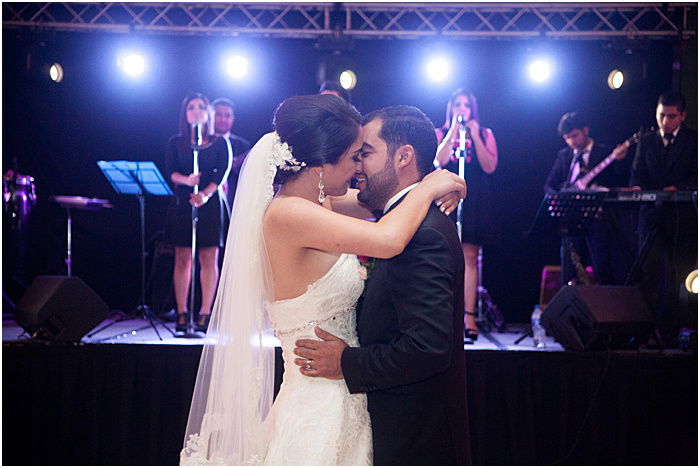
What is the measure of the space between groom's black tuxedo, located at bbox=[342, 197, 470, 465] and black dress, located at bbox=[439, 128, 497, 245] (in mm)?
3584

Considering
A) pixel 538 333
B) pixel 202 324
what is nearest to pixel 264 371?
pixel 202 324

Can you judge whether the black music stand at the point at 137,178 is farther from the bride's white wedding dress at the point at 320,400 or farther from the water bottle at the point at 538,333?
the bride's white wedding dress at the point at 320,400

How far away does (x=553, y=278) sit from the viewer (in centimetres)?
770

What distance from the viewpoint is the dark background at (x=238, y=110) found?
8.33 meters

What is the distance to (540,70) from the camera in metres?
7.95

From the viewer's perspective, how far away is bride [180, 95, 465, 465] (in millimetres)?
2455

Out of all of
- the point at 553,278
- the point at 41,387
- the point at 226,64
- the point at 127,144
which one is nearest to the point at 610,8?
the point at 553,278

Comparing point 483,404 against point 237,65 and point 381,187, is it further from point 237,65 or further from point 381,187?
point 237,65

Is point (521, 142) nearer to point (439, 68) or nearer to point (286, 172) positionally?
point (439, 68)

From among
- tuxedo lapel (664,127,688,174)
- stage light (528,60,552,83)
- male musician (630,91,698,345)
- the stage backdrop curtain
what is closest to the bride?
the stage backdrop curtain

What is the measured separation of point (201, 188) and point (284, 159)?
353 centimetres

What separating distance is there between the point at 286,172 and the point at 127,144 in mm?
6518

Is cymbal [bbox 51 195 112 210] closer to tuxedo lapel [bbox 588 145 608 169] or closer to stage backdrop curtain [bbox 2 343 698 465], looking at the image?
stage backdrop curtain [bbox 2 343 698 465]

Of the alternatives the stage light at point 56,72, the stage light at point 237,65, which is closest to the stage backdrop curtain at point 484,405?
the stage light at point 56,72
